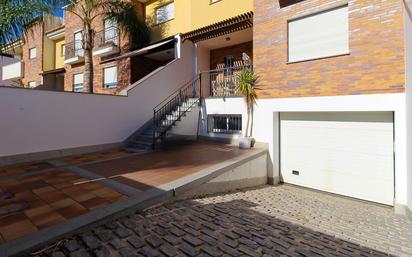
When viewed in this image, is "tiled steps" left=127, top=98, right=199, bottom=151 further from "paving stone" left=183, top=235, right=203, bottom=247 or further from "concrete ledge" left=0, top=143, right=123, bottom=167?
"paving stone" left=183, top=235, right=203, bottom=247

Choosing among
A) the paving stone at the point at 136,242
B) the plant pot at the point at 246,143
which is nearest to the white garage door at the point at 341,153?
the plant pot at the point at 246,143

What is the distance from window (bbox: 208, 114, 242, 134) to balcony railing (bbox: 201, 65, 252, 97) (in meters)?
1.45

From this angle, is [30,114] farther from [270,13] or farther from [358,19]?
[358,19]

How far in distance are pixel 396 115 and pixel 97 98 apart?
11.7 meters

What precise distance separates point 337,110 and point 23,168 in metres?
11.3

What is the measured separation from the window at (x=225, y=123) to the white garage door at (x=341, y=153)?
259 cm

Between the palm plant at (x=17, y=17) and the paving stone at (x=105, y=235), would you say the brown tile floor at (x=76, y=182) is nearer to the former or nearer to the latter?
the paving stone at (x=105, y=235)

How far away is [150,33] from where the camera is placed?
17.9 meters

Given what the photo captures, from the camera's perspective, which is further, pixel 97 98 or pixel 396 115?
pixel 97 98

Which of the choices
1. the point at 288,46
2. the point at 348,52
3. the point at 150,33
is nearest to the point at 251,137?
the point at 288,46

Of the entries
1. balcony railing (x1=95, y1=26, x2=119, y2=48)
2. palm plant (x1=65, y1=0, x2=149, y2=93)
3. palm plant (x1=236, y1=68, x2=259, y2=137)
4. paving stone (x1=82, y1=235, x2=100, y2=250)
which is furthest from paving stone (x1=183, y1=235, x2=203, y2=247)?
balcony railing (x1=95, y1=26, x2=119, y2=48)

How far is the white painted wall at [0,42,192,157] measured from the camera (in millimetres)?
8938

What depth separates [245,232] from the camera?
15.1 feet

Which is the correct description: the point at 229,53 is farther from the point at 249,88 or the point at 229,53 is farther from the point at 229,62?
the point at 249,88
